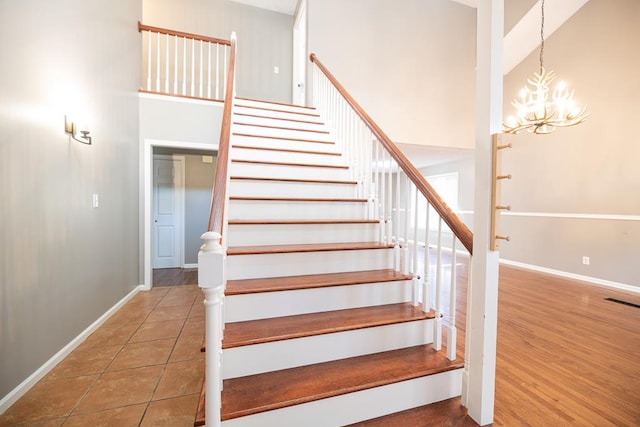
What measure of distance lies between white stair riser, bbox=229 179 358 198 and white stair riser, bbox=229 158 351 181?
21cm

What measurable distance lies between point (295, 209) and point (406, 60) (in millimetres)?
3903

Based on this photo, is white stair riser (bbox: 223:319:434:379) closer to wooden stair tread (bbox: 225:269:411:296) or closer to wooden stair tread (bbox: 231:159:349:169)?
wooden stair tread (bbox: 225:269:411:296)

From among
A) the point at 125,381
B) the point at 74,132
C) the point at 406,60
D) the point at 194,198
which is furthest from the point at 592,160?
the point at 194,198

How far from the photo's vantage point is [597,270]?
3.79 m

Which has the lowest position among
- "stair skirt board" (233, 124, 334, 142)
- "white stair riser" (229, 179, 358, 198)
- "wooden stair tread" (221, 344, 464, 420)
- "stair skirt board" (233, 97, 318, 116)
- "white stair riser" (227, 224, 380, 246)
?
"wooden stair tread" (221, 344, 464, 420)

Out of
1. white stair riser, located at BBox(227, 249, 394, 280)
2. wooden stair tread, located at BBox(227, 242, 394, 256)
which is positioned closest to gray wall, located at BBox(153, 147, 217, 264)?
wooden stair tread, located at BBox(227, 242, 394, 256)

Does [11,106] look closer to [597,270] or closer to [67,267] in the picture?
[67,267]

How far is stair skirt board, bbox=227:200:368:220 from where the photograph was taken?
2279 mm

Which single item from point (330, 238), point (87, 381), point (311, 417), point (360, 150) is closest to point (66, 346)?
point (87, 381)

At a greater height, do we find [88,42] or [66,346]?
[88,42]

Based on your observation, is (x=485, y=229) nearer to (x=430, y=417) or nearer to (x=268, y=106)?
(x=430, y=417)

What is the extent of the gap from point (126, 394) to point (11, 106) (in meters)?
1.72

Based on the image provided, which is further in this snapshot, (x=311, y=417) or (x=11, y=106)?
(x=11, y=106)

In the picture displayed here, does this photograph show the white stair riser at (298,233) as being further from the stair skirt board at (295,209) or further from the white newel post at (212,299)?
the white newel post at (212,299)
